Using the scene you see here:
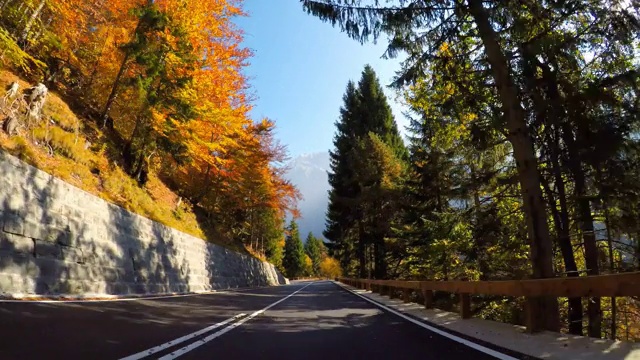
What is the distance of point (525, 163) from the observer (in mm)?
8094

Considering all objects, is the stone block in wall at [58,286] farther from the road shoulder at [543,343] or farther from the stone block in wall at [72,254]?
the road shoulder at [543,343]

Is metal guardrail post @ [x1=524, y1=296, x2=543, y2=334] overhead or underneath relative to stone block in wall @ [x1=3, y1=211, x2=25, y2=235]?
underneath

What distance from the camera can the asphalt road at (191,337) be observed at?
4816 mm

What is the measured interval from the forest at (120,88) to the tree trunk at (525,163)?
10457 mm

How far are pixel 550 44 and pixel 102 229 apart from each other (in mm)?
12071

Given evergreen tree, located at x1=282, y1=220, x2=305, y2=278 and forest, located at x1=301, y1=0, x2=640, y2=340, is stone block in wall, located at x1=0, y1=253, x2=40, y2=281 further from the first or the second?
evergreen tree, located at x1=282, y1=220, x2=305, y2=278

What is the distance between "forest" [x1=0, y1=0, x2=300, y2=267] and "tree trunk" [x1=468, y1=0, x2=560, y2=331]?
34.3 feet

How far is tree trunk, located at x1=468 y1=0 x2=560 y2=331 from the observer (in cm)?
761

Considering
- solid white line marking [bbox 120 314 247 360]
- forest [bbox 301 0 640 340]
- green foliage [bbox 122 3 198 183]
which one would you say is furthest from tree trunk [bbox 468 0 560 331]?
green foliage [bbox 122 3 198 183]

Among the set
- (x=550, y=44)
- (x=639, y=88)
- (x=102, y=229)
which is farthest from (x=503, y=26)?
(x=102, y=229)

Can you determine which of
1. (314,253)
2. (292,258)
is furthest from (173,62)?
(314,253)

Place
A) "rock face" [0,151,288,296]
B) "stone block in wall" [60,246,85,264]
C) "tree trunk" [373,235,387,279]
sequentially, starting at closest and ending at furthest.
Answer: "rock face" [0,151,288,296]
"stone block in wall" [60,246,85,264]
"tree trunk" [373,235,387,279]

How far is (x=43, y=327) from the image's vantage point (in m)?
5.68

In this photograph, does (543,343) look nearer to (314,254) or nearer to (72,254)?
(72,254)
